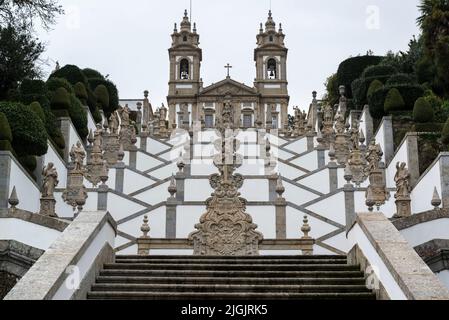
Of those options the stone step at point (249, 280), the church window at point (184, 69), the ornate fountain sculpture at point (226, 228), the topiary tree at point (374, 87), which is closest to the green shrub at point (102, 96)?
the topiary tree at point (374, 87)

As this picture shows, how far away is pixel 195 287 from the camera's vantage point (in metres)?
9.89

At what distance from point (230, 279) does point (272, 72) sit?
56928 millimetres

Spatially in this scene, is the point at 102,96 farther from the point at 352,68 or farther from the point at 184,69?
the point at 184,69

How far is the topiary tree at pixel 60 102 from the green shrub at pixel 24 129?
266 inches

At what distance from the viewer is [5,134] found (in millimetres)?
20078

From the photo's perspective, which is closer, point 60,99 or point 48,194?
point 48,194

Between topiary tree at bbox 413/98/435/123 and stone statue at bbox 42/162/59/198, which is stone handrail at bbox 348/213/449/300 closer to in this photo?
stone statue at bbox 42/162/59/198

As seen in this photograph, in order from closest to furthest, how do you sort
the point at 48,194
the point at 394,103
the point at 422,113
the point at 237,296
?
the point at 237,296
the point at 48,194
the point at 422,113
the point at 394,103

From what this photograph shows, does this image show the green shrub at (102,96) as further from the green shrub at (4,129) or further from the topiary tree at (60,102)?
the green shrub at (4,129)

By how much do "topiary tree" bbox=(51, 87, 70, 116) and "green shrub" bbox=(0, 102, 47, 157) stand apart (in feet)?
22.2

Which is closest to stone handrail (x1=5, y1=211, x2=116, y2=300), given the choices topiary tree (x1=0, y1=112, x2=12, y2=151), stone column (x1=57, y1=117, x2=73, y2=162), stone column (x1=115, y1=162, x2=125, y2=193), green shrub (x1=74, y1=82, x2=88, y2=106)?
topiary tree (x1=0, y1=112, x2=12, y2=151)

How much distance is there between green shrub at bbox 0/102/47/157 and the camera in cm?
2123

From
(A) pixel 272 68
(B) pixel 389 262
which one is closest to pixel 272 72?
(A) pixel 272 68

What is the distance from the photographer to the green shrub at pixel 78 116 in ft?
97.3
